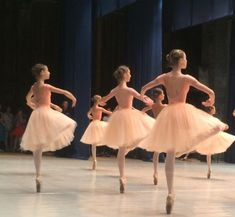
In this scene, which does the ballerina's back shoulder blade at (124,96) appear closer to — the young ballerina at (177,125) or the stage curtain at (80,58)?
the young ballerina at (177,125)

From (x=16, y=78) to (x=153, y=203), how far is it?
9748 millimetres

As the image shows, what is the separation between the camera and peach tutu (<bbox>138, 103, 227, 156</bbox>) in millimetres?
4277

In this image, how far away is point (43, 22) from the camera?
45.9 feet

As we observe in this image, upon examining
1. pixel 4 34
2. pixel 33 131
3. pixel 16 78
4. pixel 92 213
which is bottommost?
pixel 92 213

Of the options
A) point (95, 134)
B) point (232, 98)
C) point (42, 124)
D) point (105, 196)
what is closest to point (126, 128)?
Result: point (105, 196)

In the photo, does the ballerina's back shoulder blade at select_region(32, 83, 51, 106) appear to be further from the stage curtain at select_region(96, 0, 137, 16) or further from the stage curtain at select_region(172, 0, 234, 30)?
the stage curtain at select_region(96, 0, 137, 16)

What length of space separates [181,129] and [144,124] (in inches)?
52.0

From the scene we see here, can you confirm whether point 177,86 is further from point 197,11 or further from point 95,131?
point 197,11

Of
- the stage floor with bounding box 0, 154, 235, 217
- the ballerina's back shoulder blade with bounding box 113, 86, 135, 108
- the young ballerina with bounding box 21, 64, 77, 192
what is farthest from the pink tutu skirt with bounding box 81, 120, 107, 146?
the young ballerina with bounding box 21, 64, 77, 192

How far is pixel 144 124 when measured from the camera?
5.62 meters

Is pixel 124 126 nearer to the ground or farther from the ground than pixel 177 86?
nearer to the ground

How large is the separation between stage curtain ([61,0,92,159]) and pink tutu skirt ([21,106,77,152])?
5828 mm

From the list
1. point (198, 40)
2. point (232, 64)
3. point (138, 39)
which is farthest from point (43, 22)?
point (232, 64)

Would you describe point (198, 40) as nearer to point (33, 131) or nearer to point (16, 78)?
point (16, 78)
